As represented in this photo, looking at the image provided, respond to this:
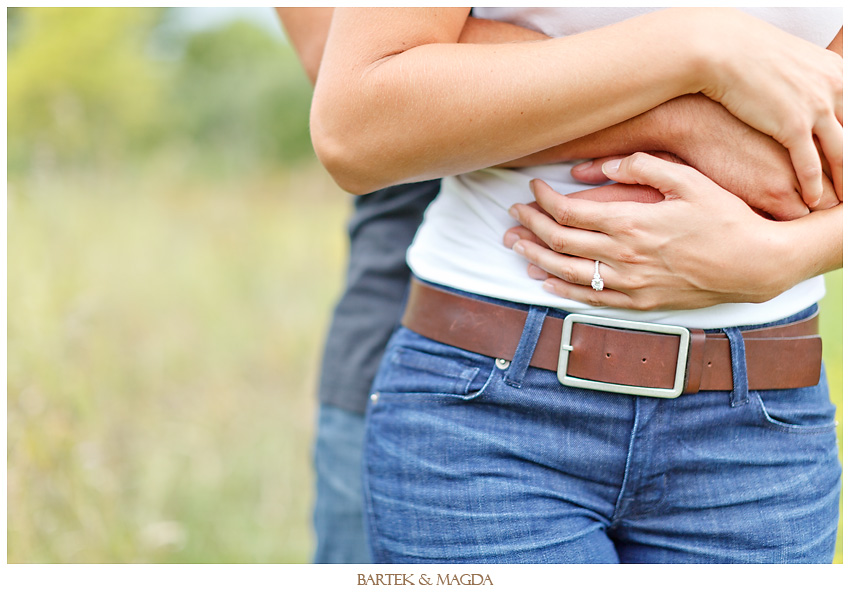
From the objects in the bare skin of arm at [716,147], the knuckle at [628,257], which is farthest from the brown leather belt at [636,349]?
the bare skin of arm at [716,147]

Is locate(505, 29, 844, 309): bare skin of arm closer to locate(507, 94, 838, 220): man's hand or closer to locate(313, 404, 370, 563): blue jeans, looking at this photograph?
locate(507, 94, 838, 220): man's hand

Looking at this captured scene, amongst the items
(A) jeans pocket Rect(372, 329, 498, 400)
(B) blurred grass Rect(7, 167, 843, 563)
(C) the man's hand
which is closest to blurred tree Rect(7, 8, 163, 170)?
(B) blurred grass Rect(7, 167, 843, 563)

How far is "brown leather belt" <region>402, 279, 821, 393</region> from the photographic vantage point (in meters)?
1.07

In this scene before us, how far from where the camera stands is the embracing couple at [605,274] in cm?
100

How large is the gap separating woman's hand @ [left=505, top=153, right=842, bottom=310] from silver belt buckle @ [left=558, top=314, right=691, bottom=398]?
0.03 metres

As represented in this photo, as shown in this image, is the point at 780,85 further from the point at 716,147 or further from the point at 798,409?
the point at 798,409

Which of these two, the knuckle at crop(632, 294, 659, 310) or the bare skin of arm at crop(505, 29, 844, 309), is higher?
the bare skin of arm at crop(505, 29, 844, 309)

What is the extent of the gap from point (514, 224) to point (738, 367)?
0.43 m

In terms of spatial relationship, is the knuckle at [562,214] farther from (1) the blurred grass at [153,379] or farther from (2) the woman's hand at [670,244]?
(1) the blurred grass at [153,379]

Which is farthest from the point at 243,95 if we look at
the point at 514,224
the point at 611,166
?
the point at 611,166

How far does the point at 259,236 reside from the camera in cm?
486

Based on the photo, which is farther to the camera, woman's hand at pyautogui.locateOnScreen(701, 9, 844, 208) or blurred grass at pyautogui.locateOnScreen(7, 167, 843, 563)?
blurred grass at pyautogui.locateOnScreen(7, 167, 843, 563)

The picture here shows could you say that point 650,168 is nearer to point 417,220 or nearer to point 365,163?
point 365,163

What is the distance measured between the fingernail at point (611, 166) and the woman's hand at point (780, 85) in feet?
0.53
